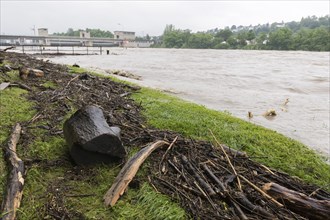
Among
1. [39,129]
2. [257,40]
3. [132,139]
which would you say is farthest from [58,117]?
[257,40]

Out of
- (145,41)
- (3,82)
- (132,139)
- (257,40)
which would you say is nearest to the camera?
(132,139)

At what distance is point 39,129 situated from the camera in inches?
245

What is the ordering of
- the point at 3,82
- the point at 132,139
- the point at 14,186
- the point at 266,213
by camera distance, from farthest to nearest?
1. the point at 3,82
2. the point at 132,139
3. the point at 14,186
4. the point at 266,213

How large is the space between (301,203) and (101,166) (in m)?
3.11

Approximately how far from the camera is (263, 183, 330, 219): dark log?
3861mm

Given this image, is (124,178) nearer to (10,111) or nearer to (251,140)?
(251,140)

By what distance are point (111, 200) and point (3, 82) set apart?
27.8 ft

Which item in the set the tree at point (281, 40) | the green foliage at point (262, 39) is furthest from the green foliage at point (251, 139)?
the tree at point (281, 40)

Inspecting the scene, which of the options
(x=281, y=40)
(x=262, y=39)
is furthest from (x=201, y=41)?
(x=281, y=40)

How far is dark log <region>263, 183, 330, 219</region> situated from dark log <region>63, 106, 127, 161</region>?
2.48m

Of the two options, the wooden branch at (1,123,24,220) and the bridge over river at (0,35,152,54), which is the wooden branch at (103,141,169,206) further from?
the bridge over river at (0,35,152,54)

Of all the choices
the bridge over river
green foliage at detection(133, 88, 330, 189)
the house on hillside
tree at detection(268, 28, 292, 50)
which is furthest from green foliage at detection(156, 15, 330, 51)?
green foliage at detection(133, 88, 330, 189)

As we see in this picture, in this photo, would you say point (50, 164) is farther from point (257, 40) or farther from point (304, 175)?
point (257, 40)

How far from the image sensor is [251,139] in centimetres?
747
